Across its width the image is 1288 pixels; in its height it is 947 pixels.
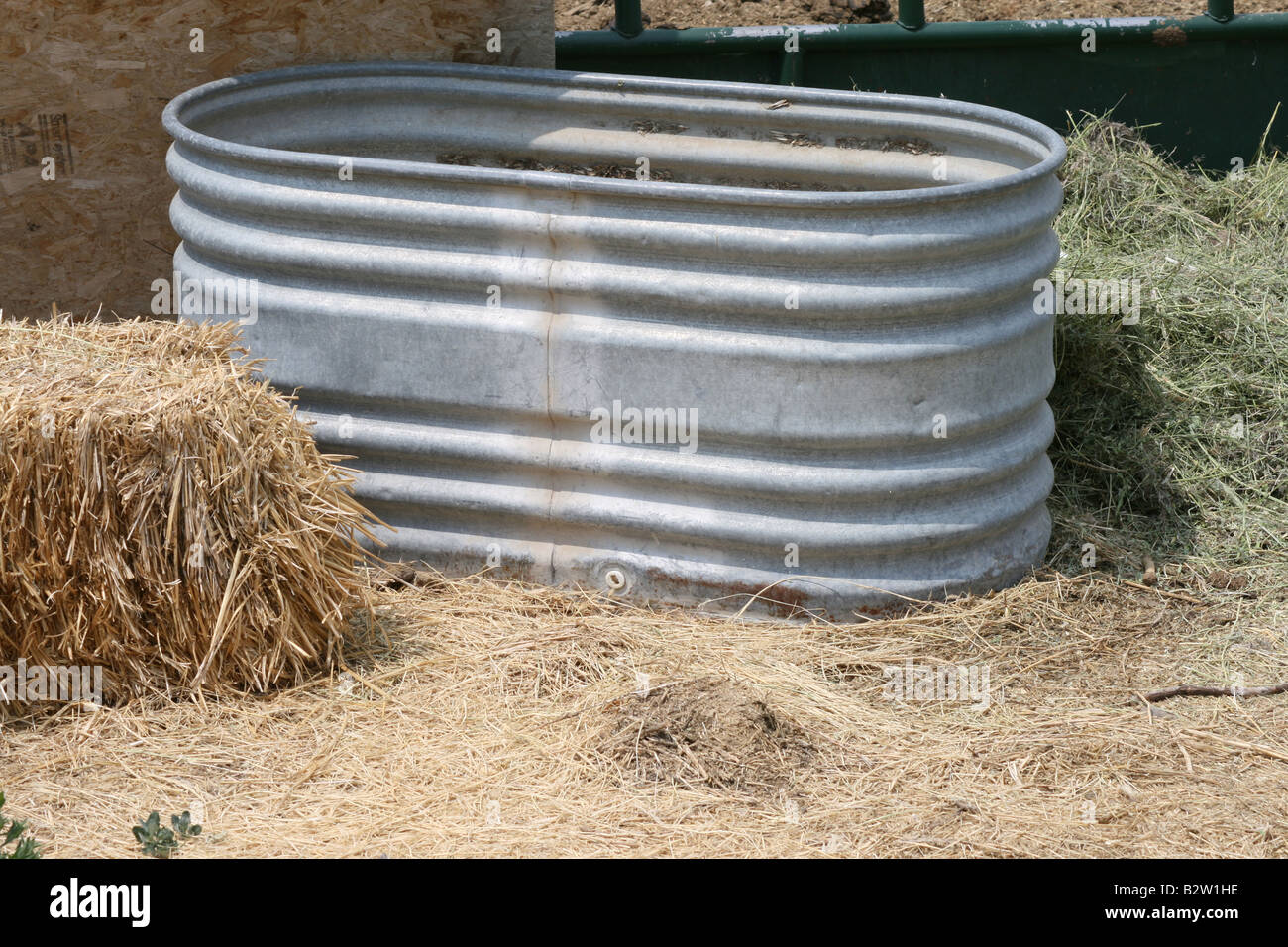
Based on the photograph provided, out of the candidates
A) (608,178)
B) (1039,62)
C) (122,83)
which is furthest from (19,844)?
(1039,62)

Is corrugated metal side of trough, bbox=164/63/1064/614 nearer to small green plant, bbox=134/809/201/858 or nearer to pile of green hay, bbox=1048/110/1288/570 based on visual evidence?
pile of green hay, bbox=1048/110/1288/570

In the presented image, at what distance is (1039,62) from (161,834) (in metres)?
4.74

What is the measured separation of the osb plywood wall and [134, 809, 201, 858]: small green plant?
8.90 feet

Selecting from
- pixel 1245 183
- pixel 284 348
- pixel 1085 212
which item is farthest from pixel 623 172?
pixel 1245 183

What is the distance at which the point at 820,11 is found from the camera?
6.56m

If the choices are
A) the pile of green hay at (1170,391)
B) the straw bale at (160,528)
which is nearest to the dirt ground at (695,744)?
the straw bale at (160,528)

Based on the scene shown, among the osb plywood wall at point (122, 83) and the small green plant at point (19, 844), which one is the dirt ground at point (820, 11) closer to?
the osb plywood wall at point (122, 83)

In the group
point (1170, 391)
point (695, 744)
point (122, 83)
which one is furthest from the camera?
point (122, 83)

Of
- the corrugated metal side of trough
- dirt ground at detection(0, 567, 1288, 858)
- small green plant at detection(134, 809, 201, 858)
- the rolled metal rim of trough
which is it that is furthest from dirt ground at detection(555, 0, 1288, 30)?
small green plant at detection(134, 809, 201, 858)

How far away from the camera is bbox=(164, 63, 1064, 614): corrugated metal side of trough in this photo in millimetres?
3713

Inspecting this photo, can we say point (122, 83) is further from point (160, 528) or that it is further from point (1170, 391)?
point (1170, 391)

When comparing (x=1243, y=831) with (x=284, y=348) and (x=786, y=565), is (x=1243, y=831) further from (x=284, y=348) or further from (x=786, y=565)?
(x=284, y=348)

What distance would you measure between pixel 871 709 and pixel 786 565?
482 millimetres

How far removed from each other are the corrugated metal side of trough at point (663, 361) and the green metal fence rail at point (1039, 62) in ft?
6.29
